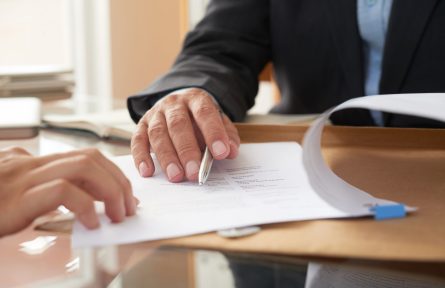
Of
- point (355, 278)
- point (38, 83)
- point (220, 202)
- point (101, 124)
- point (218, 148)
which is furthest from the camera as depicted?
point (38, 83)

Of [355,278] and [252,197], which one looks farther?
[252,197]

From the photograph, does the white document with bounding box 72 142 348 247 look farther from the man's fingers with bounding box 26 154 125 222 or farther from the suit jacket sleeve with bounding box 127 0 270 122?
the suit jacket sleeve with bounding box 127 0 270 122

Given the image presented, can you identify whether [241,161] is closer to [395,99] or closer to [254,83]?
[395,99]

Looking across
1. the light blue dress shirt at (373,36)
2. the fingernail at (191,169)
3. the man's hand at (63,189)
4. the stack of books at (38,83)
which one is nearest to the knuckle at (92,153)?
the man's hand at (63,189)

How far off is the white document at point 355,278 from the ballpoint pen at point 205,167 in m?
0.18

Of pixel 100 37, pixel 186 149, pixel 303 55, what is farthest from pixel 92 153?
pixel 100 37

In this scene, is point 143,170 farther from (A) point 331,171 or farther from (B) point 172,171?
(A) point 331,171

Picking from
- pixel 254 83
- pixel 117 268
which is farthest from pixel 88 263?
pixel 254 83

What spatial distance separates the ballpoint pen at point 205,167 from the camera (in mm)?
499

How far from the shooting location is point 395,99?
0.43 meters

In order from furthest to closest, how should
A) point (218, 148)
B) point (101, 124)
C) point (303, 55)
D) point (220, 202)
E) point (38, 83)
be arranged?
1. point (38, 83)
2. point (303, 55)
3. point (101, 124)
4. point (218, 148)
5. point (220, 202)

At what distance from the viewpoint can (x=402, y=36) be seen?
84 centimetres

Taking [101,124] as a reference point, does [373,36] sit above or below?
above

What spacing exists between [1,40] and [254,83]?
1.17m
